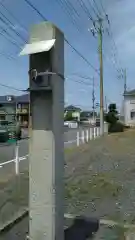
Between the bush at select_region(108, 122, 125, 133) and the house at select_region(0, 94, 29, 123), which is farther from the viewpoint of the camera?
the bush at select_region(108, 122, 125, 133)

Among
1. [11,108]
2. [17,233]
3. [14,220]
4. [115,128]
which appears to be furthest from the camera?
[115,128]

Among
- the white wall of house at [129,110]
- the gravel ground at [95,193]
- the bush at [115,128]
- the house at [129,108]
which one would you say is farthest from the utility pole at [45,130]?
the white wall of house at [129,110]

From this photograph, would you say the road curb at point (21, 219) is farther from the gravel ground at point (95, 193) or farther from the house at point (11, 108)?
the house at point (11, 108)

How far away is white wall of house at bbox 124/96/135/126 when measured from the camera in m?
64.1

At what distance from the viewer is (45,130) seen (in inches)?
173

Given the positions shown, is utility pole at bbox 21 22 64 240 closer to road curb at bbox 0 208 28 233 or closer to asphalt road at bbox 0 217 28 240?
asphalt road at bbox 0 217 28 240

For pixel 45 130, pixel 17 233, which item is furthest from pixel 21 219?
pixel 45 130

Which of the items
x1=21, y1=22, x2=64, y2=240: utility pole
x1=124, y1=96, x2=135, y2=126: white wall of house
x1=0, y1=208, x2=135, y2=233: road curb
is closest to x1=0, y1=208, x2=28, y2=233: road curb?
x1=0, y1=208, x2=135, y2=233: road curb

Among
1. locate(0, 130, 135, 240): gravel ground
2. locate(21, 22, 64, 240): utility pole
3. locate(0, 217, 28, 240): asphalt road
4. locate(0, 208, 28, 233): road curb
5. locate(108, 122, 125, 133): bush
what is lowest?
locate(0, 130, 135, 240): gravel ground

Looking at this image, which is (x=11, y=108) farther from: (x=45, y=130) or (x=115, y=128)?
(x=45, y=130)

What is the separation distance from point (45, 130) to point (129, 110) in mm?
60828

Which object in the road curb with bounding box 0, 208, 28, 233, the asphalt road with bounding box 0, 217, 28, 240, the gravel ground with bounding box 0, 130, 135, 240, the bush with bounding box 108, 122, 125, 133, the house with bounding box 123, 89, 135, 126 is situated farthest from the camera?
the house with bounding box 123, 89, 135, 126

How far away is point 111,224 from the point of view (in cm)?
585

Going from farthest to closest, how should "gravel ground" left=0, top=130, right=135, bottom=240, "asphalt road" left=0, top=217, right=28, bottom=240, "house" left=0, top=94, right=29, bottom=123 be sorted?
"house" left=0, top=94, right=29, bottom=123 → "gravel ground" left=0, top=130, right=135, bottom=240 → "asphalt road" left=0, top=217, right=28, bottom=240
